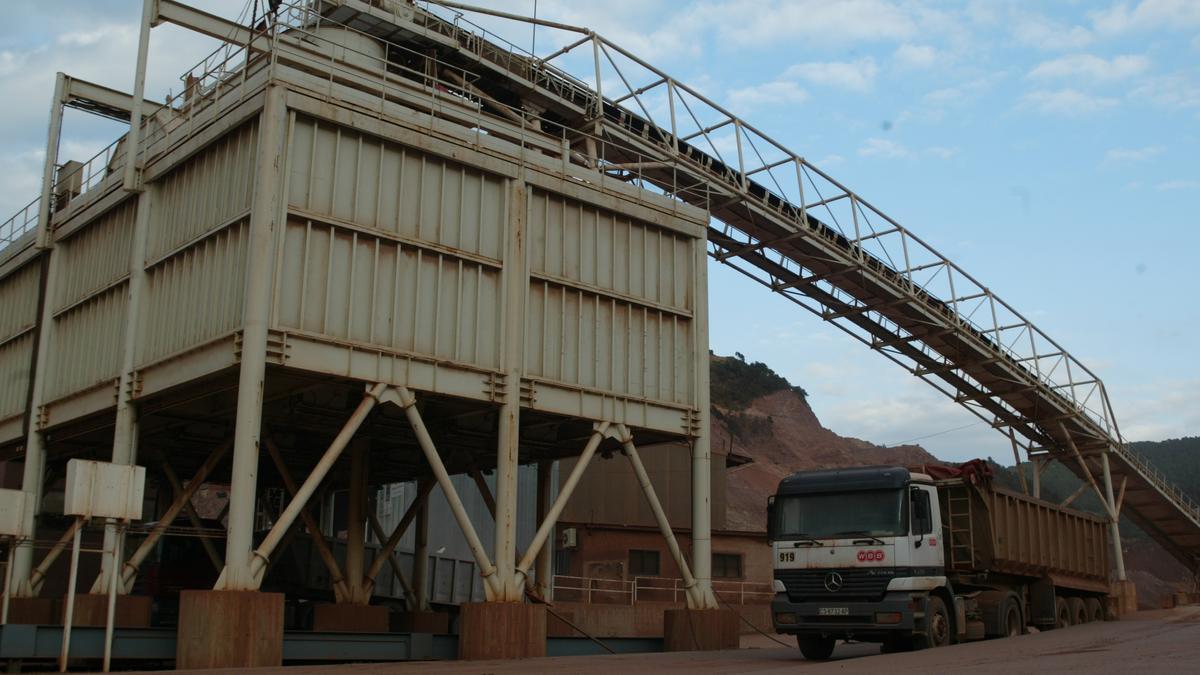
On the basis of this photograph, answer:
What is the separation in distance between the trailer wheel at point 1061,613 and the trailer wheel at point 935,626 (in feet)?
19.7

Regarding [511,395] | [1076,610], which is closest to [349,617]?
[511,395]

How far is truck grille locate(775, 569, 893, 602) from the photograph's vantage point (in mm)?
19391

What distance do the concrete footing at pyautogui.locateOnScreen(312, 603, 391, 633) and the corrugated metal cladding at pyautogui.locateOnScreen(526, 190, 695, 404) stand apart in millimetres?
7732

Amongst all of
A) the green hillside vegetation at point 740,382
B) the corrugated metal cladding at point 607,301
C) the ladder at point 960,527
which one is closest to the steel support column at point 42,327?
the corrugated metal cladding at point 607,301

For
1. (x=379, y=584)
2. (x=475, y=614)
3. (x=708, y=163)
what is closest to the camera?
(x=475, y=614)

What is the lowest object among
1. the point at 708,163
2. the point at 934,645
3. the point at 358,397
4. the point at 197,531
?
the point at 934,645

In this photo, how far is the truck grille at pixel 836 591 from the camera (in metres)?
19.4

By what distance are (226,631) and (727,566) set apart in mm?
27019

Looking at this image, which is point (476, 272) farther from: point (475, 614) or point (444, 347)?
point (475, 614)

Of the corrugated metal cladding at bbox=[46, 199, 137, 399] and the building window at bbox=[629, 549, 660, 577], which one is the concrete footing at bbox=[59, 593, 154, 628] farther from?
the building window at bbox=[629, 549, 660, 577]

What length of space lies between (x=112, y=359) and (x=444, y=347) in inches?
309

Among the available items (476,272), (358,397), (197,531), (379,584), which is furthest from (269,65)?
(379,584)

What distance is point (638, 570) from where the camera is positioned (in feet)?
134

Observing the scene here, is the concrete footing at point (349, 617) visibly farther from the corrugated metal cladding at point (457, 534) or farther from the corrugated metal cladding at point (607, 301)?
the corrugated metal cladding at point (457, 534)
